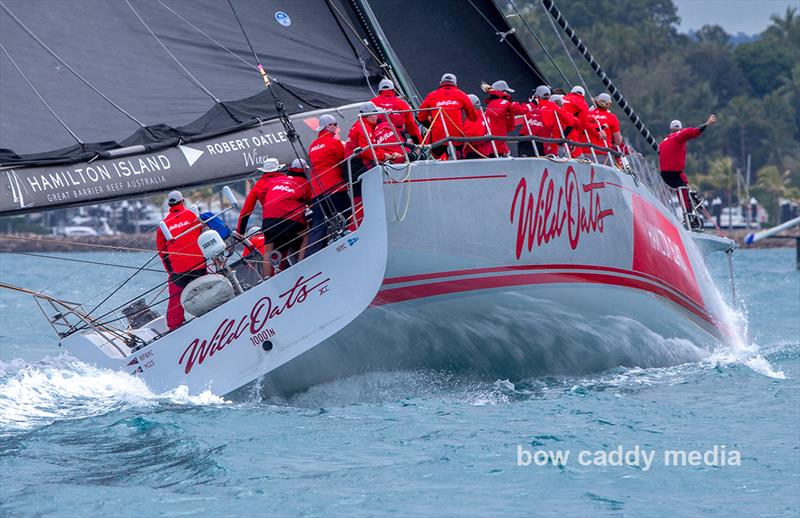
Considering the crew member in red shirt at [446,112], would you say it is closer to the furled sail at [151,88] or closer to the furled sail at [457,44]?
the furled sail at [151,88]

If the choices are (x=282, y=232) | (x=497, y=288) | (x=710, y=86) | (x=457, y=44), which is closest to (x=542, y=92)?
(x=457, y=44)

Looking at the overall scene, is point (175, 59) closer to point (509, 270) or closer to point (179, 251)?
point (179, 251)

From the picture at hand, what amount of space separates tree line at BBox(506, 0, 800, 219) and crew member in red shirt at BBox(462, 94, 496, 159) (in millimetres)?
47215

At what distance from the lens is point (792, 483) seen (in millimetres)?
6504

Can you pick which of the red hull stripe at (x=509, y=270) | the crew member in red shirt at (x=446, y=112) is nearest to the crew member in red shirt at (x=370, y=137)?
the crew member in red shirt at (x=446, y=112)

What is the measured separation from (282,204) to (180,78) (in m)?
1.78

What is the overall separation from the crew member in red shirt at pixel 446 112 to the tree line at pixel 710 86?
4739cm

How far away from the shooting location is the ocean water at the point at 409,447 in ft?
19.8

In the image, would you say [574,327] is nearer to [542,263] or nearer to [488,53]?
[542,263]

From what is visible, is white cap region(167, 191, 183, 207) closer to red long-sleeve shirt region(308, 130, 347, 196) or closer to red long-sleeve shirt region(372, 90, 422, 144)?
red long-sleeve shirt region(308, 130, 347, 196)

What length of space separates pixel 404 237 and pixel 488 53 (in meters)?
3.93

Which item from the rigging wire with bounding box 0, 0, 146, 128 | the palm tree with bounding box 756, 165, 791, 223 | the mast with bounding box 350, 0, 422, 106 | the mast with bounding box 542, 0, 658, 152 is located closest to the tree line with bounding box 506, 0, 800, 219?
the palm tree with bounding box 756, 165, 791, 223

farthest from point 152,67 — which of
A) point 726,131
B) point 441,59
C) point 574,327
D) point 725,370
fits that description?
point 726,131

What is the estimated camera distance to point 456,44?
1131 cm
